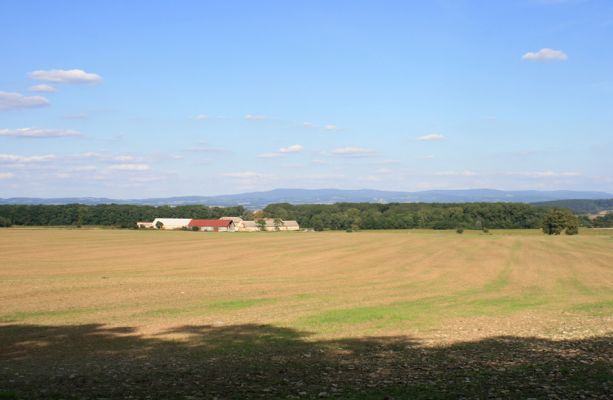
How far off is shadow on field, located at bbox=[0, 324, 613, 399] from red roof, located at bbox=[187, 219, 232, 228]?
137m

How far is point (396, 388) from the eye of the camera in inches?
444

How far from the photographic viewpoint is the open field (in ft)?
38.8

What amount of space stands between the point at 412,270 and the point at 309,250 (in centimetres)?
2592

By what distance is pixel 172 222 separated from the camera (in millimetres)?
158125

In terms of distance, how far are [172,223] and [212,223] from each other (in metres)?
11.4

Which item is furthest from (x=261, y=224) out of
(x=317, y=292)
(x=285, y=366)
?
(x=285, y=366)

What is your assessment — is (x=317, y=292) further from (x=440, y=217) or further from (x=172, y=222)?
(x=172, y=222)

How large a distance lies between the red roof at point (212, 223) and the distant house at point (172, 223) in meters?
2.28

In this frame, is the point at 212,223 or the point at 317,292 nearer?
the point at 317,292

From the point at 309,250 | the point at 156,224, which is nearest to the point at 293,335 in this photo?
the point at 309,250

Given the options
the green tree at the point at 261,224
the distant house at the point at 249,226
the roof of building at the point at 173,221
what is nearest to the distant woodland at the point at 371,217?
the roof of building at the point at 173,221

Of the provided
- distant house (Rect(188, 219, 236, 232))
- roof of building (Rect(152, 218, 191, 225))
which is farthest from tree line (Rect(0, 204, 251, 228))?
distant house (Rect(188, 219, 236, 232))

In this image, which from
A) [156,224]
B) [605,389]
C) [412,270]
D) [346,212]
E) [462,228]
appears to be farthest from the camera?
[346,212]

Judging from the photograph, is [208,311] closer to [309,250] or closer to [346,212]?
[309,250]
